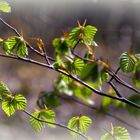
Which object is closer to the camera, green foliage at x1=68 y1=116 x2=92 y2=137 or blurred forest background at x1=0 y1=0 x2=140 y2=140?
green foliage at x1=68 y1=116 x2=92 y2=137

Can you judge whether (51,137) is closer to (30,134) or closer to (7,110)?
(30,134)

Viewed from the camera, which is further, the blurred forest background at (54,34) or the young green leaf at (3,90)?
the blurred forest background at (54,34)

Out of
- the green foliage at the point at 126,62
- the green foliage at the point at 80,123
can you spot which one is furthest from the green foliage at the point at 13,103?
the green foliage at the point at 126,62

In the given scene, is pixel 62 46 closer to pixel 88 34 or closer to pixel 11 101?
pixel 88 34

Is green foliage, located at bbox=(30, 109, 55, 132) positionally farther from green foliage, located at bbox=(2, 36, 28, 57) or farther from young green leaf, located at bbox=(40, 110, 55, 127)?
green foliage, located at bbox=(2, 36, 28, 57)

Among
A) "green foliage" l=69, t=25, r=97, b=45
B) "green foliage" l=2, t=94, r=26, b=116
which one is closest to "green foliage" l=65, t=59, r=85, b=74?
"green foliage" l=69, t=25, r=97, b=45

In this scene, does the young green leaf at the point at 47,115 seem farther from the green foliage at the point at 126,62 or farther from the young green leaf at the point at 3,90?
the green foliage at the point at 126,62
